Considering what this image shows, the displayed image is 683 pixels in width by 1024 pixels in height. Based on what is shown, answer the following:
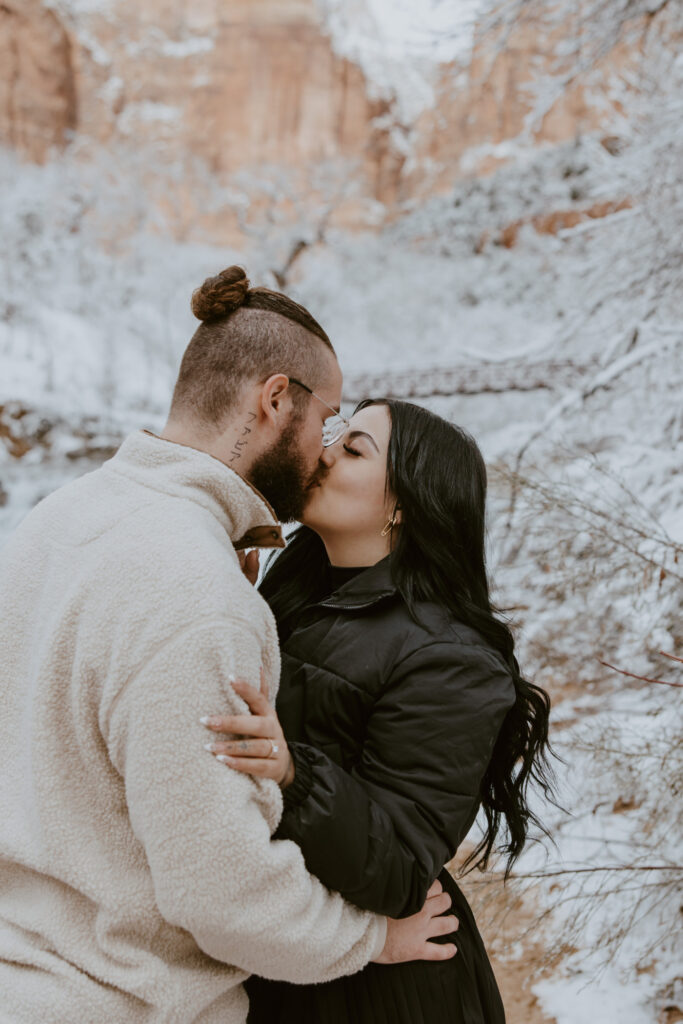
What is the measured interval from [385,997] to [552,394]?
34.1 feet

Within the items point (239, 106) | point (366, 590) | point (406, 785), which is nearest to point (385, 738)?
point (406, 785)

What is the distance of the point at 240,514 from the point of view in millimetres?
1229

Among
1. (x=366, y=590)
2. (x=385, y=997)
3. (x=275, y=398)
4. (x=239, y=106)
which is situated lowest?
(x=385, y=997)

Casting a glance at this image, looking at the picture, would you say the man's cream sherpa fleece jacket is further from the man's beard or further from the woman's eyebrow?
the woman's eyebrow

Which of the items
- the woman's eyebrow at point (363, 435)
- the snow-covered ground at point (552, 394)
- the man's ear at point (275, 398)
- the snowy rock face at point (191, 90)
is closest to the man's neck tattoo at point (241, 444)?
the man's ear at point (275, 398)

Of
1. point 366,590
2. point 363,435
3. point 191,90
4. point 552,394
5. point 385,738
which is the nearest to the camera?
point 385,738

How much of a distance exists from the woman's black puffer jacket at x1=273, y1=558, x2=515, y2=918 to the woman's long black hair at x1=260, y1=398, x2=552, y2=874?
63 mm

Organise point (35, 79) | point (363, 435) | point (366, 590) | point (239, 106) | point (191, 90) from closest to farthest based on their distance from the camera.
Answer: point (366, 590), point (363, 435), point (35, 79), point (191, 90), point (239, 106)

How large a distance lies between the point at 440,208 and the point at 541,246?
9.08 meters

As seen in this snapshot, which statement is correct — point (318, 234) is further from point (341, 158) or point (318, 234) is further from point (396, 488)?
point (396, 488)

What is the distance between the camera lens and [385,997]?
1319mm

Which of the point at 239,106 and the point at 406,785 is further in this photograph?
the point at 239,106

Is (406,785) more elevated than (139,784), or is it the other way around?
(139,784)

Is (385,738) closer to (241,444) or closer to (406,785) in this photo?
(406,785)
